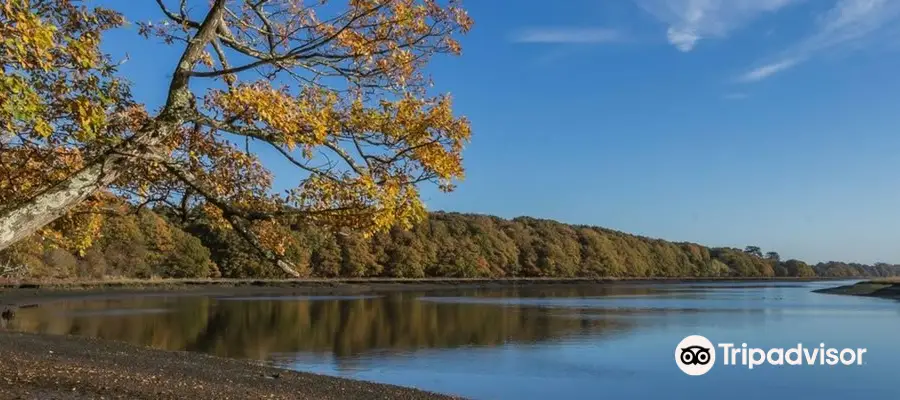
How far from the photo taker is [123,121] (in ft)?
32.8

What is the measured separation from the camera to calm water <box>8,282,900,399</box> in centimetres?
2173

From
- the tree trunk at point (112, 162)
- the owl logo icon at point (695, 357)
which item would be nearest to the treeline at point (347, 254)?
the tree trunk at point (112, 162)

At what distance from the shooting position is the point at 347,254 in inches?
5108

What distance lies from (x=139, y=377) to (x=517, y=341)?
20784 mm

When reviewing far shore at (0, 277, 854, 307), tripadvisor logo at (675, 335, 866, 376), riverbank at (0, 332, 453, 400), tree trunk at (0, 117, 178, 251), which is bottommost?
tripadvisor logo at (675, 335, 866, 376)

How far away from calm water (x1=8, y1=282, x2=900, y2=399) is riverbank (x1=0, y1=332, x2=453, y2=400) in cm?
297

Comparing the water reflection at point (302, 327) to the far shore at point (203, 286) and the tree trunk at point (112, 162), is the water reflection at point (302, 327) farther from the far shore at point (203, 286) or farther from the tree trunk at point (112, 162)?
the tree trunk at point (112, 162)

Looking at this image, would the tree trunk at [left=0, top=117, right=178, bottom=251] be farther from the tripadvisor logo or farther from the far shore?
the far shore

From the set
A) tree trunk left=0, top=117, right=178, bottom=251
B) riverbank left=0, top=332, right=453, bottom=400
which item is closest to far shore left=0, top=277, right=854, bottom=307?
riverbank left=0, top=332, right=453, bottom=400

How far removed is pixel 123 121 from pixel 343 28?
3260 millimetres

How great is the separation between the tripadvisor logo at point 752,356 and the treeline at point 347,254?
1679 cm

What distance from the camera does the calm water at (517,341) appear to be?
2173 centimetres

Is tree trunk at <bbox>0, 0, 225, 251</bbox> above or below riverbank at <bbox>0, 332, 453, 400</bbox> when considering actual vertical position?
above

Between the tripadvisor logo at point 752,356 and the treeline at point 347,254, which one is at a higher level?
the treeline at point 347,254
